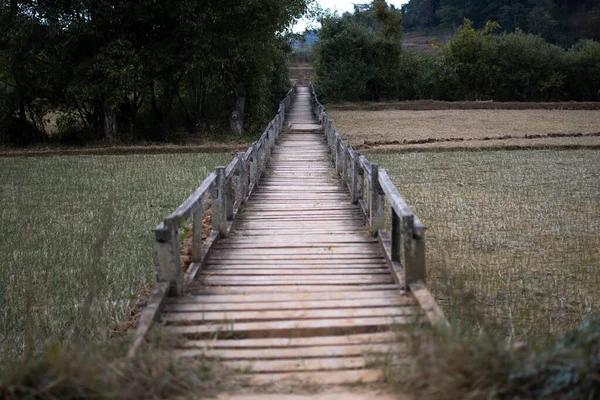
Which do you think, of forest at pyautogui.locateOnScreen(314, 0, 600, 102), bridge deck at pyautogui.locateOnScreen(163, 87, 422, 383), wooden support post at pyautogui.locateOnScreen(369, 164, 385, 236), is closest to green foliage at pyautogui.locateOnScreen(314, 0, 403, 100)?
forest at pyautogui.locateOnScreen(314, 0, 600, 102)

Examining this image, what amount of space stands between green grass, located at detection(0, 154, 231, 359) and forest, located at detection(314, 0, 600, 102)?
1048 inches

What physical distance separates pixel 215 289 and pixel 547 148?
19.5m

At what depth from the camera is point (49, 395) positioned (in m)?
3.11

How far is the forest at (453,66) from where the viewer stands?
4438 centimetres

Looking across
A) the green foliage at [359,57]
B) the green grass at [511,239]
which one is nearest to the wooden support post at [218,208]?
the green grass at [511,239]

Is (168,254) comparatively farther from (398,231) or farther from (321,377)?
(398,231)

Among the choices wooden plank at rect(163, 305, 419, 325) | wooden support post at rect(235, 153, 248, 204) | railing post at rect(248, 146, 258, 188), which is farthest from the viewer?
railing post at rect(248, 146, 258, 188)

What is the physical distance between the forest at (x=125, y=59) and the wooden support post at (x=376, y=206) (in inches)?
697

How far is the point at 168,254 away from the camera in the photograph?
16.8ft

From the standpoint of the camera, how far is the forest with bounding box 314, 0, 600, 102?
44.4 meters

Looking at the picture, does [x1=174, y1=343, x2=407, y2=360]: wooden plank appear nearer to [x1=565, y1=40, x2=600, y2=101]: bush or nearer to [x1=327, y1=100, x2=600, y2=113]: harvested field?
[x1=327, y1=100, x2=600, y2=113]: harvested field

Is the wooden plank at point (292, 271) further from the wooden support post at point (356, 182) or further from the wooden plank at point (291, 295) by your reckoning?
the wooden support post at point (356, 182)

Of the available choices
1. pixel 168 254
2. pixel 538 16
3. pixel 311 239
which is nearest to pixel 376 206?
pixel 311 239

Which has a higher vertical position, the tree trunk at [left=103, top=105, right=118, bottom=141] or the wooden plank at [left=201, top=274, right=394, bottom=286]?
the tree trunk at [left=103, top=105, right=118, bottom=141]
